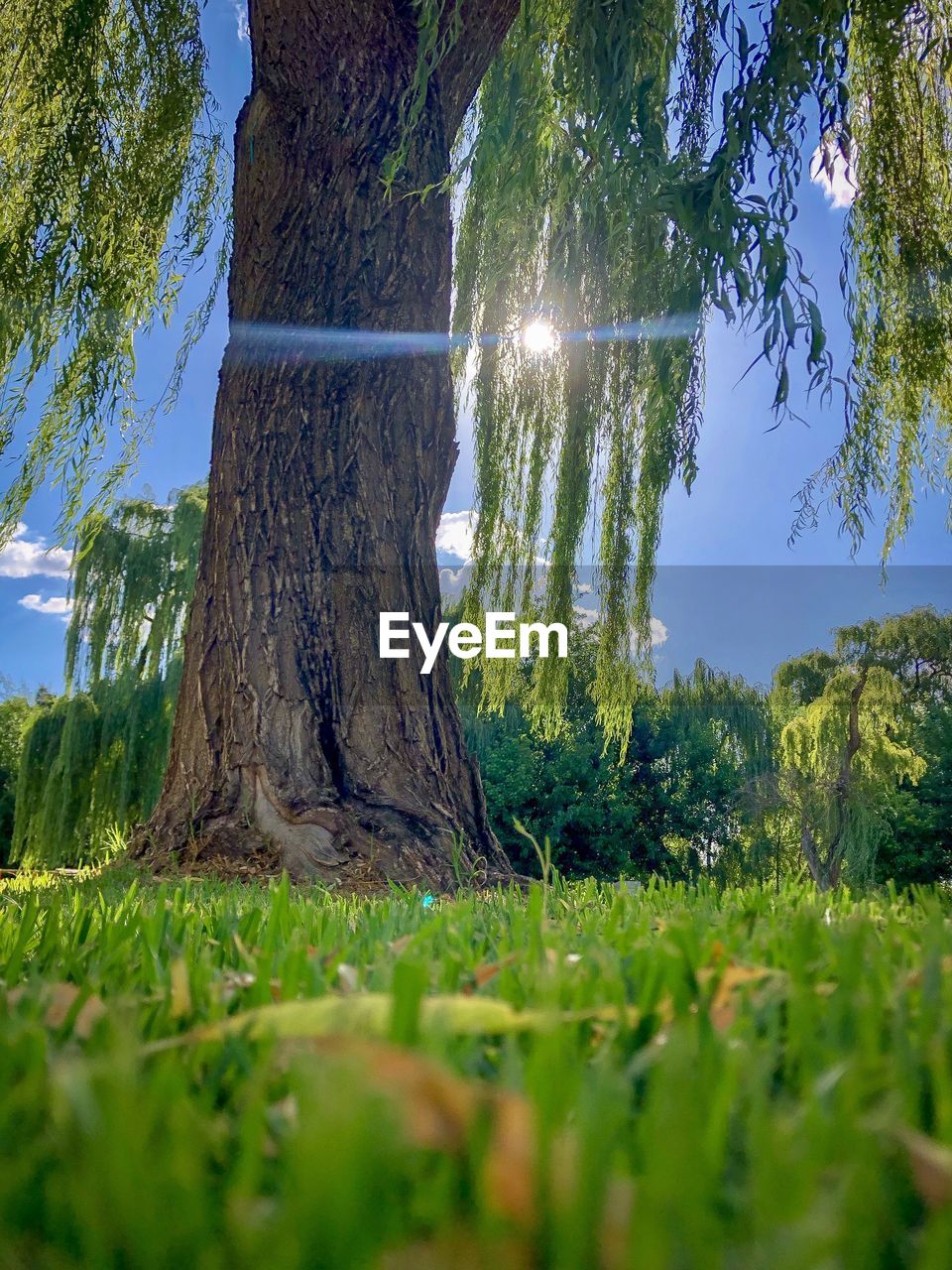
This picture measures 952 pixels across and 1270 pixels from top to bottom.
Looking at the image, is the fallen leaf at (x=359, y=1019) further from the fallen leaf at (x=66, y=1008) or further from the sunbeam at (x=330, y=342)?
the sunbeam at (x=330, y=342)

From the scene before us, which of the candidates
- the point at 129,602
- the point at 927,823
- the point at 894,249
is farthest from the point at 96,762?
the point at 927,823

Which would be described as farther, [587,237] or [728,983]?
[587,237]

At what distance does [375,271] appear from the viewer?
155 inches

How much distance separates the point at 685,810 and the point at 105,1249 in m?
22.4

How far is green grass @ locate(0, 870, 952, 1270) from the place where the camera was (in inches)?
14.1

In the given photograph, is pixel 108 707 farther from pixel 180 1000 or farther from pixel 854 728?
pixel 180 1000

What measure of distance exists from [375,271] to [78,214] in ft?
6.38

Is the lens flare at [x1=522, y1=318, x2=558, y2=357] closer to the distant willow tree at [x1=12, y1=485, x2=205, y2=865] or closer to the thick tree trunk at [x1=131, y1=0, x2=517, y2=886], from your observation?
the thick tree trunk at [x1=131, y1=0, x2=517, y2=886]

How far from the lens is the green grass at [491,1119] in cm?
36

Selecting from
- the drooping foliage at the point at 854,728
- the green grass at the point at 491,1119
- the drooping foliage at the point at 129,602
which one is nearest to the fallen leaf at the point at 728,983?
the green grass at the point at 491,1119

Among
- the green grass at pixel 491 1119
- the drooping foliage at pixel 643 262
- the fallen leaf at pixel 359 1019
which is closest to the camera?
the green grass at pixel 491 1119

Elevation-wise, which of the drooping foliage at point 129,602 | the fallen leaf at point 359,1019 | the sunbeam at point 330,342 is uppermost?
the sunbeam at point 330,342

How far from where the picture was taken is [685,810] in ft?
71.8

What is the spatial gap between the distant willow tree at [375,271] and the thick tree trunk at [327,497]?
12mm
